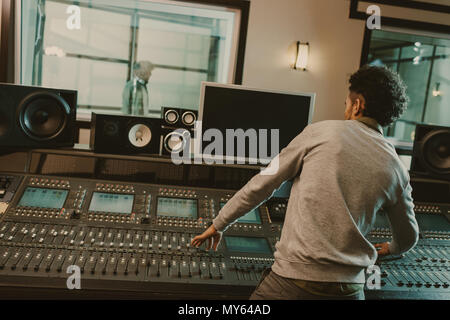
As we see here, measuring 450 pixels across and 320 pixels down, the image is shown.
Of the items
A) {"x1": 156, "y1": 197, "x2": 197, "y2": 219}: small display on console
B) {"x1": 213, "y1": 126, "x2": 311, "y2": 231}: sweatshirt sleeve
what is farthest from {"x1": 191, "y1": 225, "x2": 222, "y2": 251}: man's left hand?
{"x1": 156, "y1": 197, "x2": 197, "y2": 219}: small display on console

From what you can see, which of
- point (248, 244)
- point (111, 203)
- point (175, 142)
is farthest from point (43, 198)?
point (248, 244)

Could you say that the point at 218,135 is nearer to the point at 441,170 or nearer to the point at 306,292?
the point at 306,292

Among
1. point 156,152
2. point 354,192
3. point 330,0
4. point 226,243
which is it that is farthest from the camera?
point 330,0

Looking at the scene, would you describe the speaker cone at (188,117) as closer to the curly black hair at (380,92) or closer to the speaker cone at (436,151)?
the curly black hair at (380,92)

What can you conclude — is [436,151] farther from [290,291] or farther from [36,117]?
[36,117]

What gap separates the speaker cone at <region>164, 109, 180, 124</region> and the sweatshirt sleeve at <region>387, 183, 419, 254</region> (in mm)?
1175

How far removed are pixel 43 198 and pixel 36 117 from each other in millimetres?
445

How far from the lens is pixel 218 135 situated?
80.5 inches

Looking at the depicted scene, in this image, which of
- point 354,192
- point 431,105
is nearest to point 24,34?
point 354,192

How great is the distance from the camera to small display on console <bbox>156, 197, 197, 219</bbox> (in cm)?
178

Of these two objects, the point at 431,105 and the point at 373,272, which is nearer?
the point at 373,272

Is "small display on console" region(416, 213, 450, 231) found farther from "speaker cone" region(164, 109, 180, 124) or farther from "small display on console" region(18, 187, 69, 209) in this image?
"small display on console" region(18, 187, 69, 209)

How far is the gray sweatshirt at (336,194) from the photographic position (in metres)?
1.09
